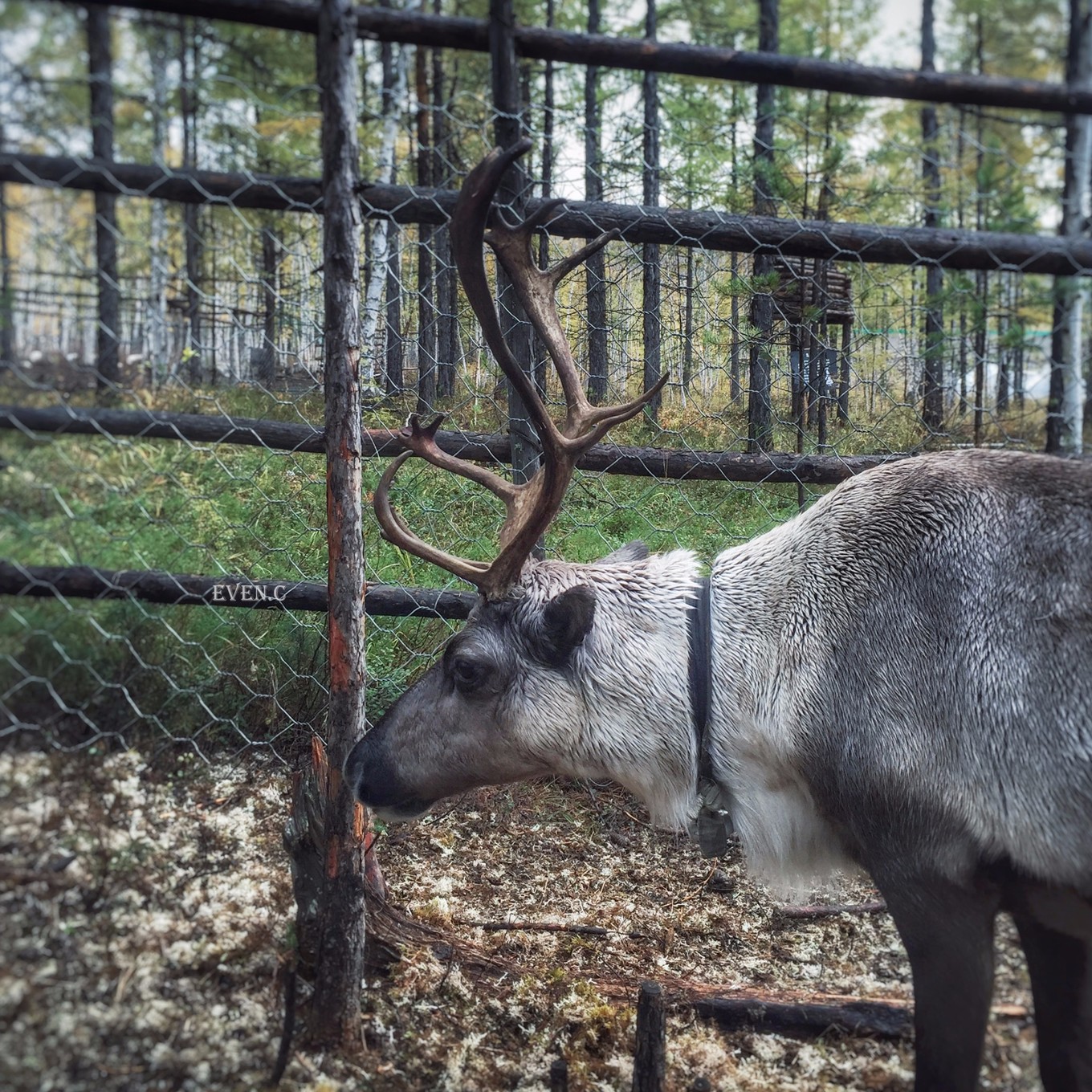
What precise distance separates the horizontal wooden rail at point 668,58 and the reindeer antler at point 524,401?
58 centimetres

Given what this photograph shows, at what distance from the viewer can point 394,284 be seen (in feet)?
9.82

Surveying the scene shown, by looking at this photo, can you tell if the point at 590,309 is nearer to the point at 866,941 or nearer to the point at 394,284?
the point at 394,284

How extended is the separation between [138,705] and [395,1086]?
1.34 m

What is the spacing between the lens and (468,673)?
2453 millimetres

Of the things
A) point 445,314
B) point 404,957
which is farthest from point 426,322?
point 404,957

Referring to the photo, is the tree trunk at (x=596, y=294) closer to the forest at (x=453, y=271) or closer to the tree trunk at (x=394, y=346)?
the forest at (x=453, y=271)

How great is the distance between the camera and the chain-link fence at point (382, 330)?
2408mm

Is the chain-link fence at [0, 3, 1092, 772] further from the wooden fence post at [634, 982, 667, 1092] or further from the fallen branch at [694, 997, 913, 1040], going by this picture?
the fallen branch at [694, 997, 913, 1040]

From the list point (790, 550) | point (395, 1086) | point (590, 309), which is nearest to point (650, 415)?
point (590, 309)

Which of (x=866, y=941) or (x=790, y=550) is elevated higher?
(x=790, y=550)

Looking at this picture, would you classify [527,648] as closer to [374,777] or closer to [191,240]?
[374,777]

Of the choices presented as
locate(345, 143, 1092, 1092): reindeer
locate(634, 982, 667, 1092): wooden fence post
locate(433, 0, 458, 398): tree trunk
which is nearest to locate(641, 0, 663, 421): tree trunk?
locate(345, 143, 1092, 1092): reindeer

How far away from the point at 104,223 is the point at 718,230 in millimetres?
1919

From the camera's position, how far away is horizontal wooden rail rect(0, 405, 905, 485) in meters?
2.43
